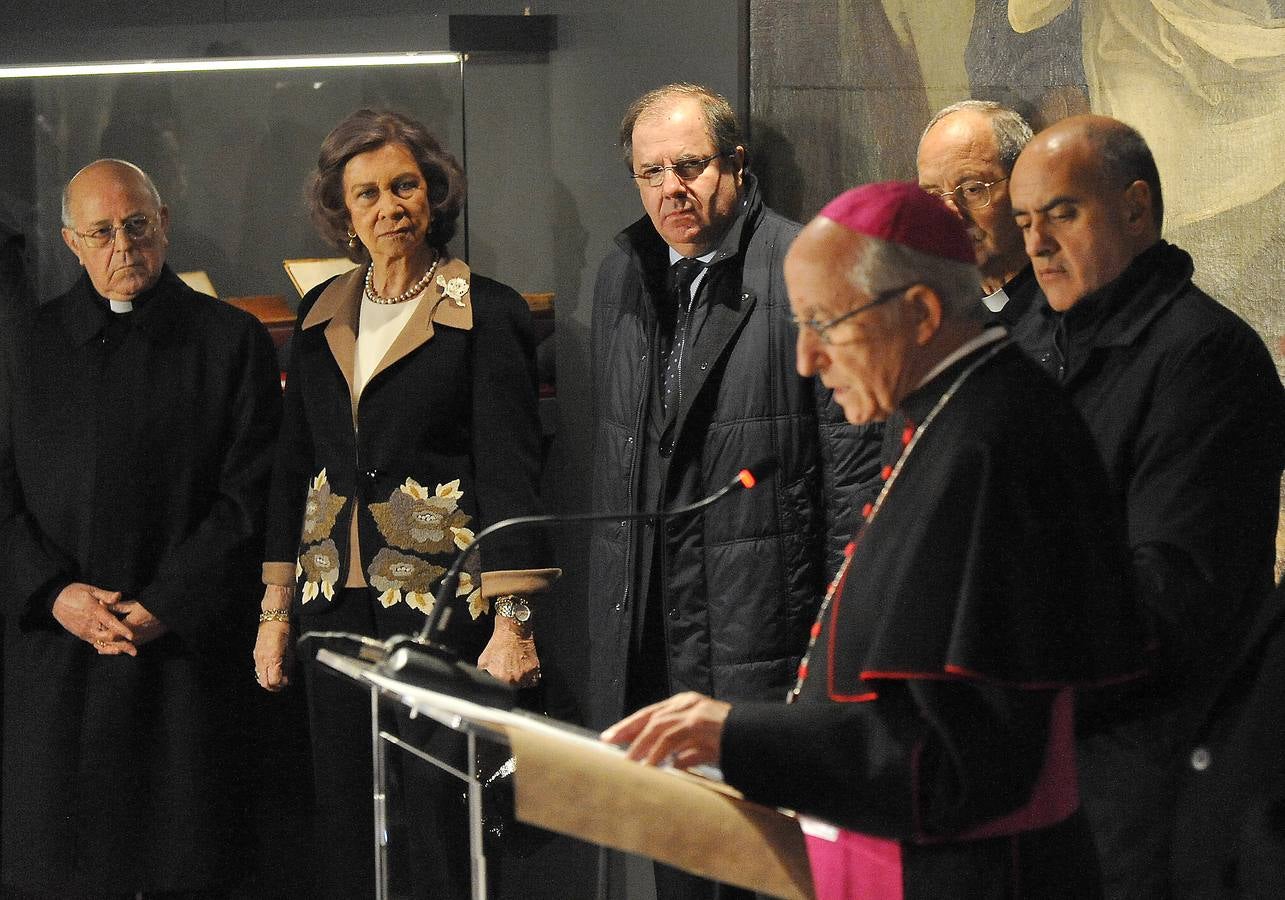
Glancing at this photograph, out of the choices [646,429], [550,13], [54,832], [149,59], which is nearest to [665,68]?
[550,13]

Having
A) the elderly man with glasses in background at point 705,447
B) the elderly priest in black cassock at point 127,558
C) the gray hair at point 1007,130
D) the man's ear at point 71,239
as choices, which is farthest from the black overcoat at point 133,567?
the gray hair at point 1007,130

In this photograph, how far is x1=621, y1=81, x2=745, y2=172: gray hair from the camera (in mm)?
3629

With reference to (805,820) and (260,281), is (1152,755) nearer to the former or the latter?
(805,820)

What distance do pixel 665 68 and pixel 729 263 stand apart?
2.68 ft

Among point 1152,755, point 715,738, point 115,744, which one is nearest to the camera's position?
point 715,738

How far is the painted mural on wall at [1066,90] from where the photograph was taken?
9.36ft

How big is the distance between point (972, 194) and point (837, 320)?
1366 millimetres

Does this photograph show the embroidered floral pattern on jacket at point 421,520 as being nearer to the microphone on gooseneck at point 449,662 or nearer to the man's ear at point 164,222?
the man's ear at point 164,222

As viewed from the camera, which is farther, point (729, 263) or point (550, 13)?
point (550, 13)

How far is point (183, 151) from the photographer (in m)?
4.37

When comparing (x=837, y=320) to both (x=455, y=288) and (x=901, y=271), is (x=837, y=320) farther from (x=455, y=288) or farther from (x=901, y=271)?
(x=455, y=288)

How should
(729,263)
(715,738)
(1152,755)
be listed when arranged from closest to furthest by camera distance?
(715,738) → (1152,755) → (729,263)

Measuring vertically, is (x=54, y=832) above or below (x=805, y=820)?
below

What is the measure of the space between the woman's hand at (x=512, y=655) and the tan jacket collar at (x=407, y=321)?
65 cm
